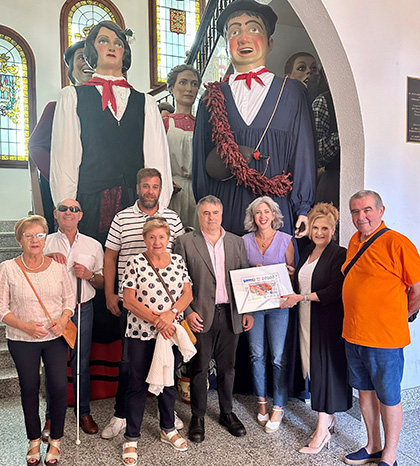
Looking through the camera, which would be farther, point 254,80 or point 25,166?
point 25,166

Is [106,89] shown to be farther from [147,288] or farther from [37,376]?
[37,376]

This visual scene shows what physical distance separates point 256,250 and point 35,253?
128 centimetres

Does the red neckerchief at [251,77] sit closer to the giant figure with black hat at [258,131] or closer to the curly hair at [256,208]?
the giant figure with black hat at [258,131]

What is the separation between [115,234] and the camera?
2658mm

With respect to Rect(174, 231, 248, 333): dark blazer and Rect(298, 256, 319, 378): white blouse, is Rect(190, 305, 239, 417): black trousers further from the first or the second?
Rect(298, 256, 319, 378): white blouse

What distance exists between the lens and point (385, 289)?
219 cm

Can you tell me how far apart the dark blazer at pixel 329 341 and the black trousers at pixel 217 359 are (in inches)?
19.0

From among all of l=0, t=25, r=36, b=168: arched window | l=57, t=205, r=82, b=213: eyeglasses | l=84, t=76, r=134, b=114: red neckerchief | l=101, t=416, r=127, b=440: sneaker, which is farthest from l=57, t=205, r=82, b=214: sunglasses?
l=0, t=25, r=36, b=168: arched window

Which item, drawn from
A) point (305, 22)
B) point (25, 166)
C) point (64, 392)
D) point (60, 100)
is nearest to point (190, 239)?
point (64, 392)

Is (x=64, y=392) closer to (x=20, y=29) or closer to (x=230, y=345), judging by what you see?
(x=230, y=345)

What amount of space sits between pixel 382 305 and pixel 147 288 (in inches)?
46.1

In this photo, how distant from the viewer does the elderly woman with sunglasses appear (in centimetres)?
221

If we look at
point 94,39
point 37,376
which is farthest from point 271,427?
point 94,39

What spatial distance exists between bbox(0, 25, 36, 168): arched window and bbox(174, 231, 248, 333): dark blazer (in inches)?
242
